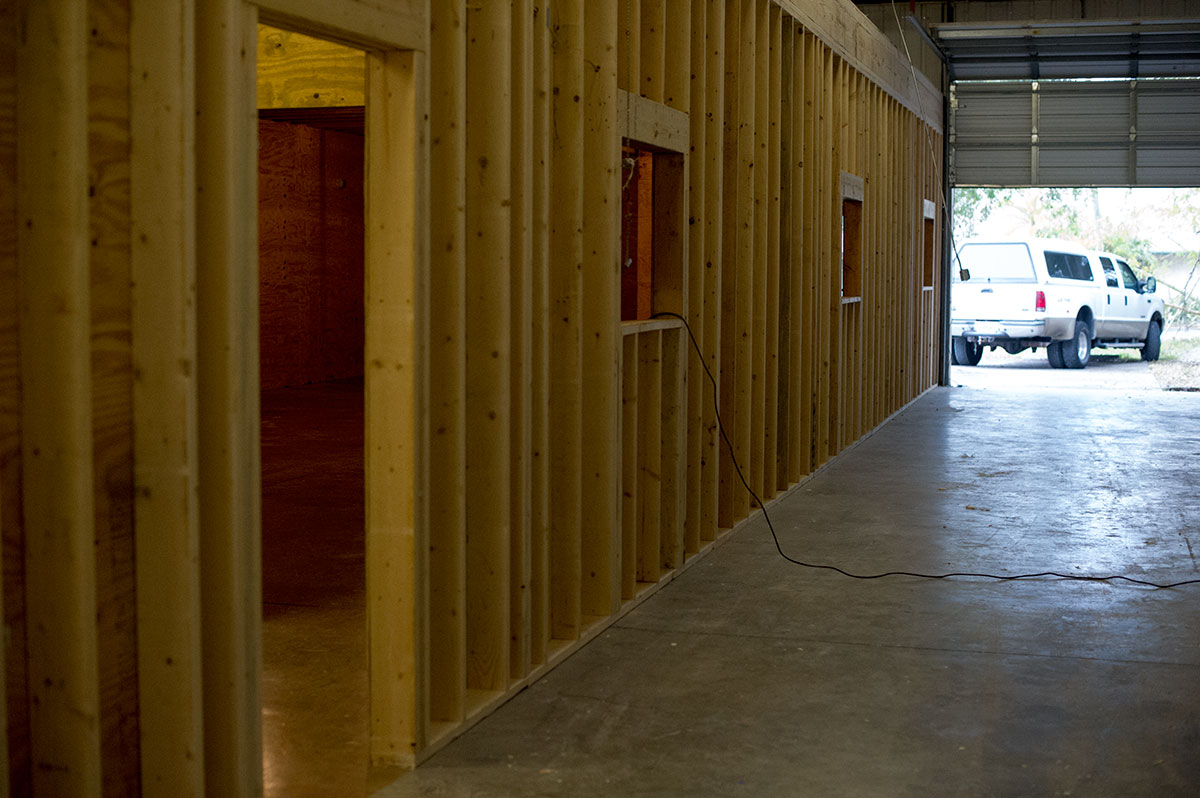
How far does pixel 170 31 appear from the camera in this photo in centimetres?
302

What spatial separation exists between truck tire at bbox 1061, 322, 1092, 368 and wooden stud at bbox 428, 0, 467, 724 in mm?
18198

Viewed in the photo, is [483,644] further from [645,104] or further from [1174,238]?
[1174,238]

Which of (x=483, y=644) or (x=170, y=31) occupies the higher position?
(x=170, y=31)

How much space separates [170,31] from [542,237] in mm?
2217

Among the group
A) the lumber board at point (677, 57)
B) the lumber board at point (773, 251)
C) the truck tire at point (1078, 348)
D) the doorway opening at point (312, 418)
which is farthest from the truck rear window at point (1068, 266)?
the lumber board at point (677, 57)

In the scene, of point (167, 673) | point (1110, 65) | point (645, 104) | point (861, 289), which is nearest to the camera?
point (167, 673)

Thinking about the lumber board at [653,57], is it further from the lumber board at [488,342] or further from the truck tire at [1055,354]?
the truck tire at [1055,354]

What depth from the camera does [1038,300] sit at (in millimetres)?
19500

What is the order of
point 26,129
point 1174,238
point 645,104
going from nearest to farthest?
point 26,129 → point 645,104 → point 1174,238

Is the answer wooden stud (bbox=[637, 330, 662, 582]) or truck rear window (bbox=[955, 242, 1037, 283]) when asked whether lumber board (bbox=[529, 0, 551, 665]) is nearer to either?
wooden stud (bbox=[637, 330, 662, 582])

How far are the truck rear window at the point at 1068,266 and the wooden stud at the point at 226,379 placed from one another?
18.2 m

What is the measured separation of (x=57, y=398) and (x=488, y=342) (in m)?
1.99

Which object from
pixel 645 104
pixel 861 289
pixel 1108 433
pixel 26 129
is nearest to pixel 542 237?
pixel 645 104

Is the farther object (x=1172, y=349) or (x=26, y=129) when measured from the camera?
(x=1172, y=349)
